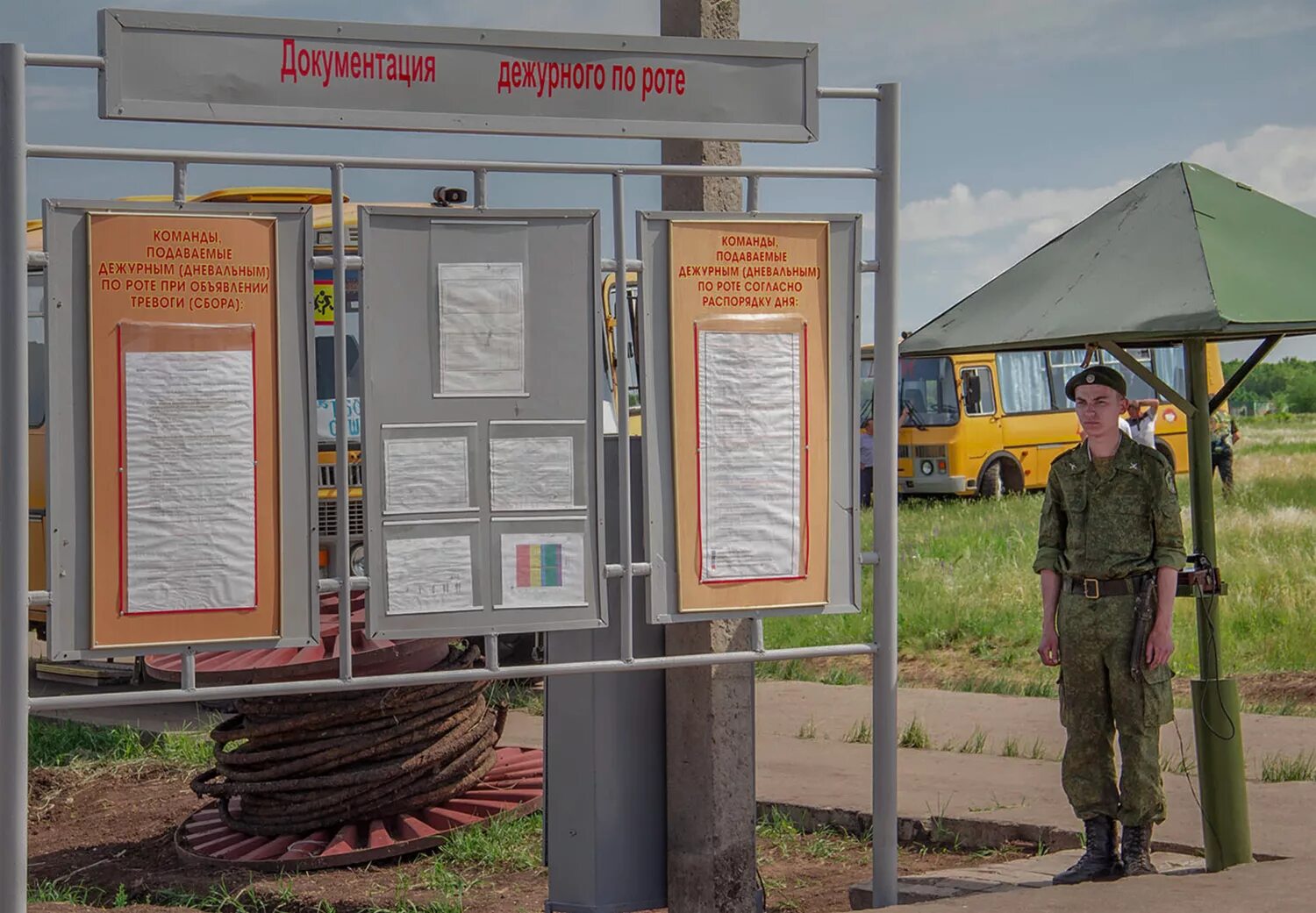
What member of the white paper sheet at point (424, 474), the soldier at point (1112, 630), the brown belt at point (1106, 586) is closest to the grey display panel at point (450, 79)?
the white paper sheet at point (424, 474)

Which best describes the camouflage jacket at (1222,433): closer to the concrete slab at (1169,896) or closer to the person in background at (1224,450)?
the person in background at (1224,450)

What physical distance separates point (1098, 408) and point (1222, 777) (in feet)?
4.46

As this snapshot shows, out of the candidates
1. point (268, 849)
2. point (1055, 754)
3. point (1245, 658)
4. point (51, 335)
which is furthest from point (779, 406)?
point (1245, 658)

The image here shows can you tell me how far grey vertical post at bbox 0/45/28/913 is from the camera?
4594mm

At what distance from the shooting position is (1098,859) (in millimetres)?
5844

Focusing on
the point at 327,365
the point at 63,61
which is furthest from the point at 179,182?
the point at 327,365

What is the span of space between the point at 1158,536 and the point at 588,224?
2.25 meters

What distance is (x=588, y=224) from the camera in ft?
16.9

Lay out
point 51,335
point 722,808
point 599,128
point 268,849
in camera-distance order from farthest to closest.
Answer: point 268,849 → point 722,808 → point 599,128 → point 51,335

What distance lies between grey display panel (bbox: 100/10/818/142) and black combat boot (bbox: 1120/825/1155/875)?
260 cm

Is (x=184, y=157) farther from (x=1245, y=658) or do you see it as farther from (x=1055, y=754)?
(x=1245, y=658)

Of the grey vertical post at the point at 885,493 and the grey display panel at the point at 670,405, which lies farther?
the grey vertical post at the point at 885,493

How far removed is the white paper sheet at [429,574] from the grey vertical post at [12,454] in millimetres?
1017

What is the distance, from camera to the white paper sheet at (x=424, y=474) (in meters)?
5.01
